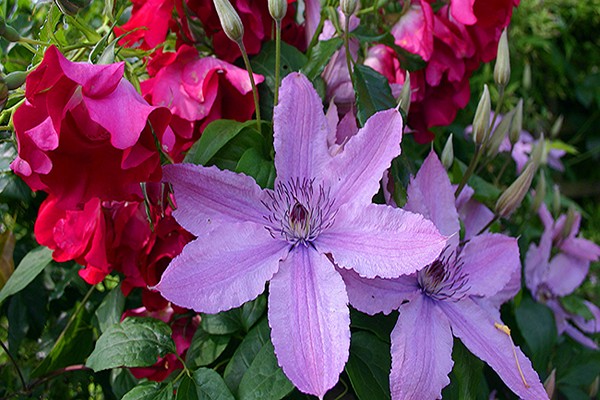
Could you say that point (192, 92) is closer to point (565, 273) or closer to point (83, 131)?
point (83, 131)

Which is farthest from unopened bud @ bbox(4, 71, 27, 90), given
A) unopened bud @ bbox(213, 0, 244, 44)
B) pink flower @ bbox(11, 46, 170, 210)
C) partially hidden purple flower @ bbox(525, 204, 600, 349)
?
partially hidden purple flower @ bbox(525, 204, 600, 349)

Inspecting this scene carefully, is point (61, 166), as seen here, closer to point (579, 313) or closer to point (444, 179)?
point (444, 179)

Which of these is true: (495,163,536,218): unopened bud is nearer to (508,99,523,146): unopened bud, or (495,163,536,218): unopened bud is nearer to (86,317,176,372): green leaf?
(508,99,523,146): unopened bud

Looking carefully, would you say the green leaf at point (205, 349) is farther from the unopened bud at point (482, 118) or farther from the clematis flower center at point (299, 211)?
the unopened bud at point (482, 118)

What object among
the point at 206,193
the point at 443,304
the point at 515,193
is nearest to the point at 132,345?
the point at 206,193

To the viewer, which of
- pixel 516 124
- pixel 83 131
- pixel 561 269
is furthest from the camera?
pixel 561 269

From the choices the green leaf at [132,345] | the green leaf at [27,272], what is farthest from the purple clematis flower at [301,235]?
the green leaf at [27,272]
